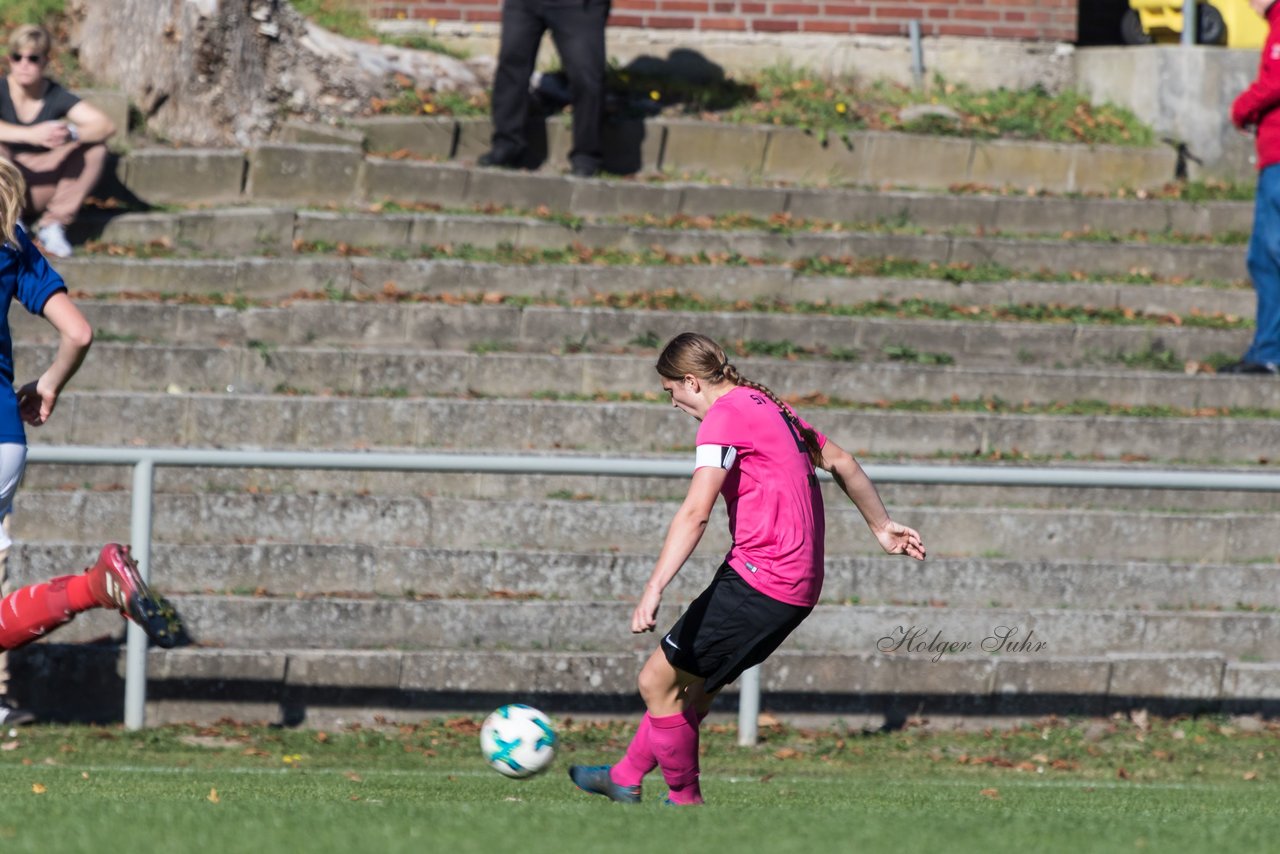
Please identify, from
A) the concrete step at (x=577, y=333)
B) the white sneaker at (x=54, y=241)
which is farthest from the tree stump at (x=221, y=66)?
the concrete step at (x=577, y=333)

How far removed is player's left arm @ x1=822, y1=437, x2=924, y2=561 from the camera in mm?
5898

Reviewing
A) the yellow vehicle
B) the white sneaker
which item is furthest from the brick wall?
the white sneaker

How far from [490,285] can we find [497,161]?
5.72ft

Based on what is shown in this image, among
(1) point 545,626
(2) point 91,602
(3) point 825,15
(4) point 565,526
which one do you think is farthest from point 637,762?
(3) point 825,15

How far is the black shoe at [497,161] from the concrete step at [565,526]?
4272 mm

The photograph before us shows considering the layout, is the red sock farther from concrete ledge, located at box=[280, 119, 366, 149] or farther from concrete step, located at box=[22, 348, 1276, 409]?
concrete ledge, located at box=[280, 119, 366, 149]

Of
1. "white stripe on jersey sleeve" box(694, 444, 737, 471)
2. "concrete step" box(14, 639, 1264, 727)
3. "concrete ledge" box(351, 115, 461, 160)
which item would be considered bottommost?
"concrete step" box(14, 639, 1264, 727)

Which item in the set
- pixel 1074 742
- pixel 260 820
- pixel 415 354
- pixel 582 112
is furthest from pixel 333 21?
pixel 260 820

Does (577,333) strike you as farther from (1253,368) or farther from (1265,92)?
(1265,92)

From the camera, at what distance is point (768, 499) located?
222 inches

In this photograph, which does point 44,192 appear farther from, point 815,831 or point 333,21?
point 815,831

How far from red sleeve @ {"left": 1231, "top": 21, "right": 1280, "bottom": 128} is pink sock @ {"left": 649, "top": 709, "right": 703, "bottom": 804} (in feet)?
21.5

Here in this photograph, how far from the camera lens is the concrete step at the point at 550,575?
826 centimetres

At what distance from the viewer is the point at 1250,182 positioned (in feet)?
45.1
